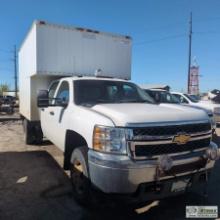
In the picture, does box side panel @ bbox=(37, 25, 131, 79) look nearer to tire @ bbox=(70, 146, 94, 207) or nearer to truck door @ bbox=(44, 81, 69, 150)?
truck door @ bbox=(44, 81, 69, 150)

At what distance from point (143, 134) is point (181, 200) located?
186 centimetres

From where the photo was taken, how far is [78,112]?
451 cm

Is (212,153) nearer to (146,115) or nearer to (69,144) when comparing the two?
(146,115)

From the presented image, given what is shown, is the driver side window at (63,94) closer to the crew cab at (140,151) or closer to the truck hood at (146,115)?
the crew cab at (140,151)

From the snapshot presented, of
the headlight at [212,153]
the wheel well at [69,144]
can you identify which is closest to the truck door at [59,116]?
the wheel well at [69,144]

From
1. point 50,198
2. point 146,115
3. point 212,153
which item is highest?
point 146,115

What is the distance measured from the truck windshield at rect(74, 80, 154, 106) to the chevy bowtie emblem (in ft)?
4.94

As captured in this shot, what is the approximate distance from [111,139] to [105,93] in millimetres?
1903

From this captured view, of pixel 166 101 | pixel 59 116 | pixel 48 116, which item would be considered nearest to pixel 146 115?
pixel 59 116

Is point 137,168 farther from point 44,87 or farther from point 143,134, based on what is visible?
point 44,87

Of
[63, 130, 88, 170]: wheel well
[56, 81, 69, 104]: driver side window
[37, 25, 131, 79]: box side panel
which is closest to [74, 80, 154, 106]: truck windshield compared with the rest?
[56, 81, 69, 104]: driver side window

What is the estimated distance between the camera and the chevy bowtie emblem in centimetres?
377

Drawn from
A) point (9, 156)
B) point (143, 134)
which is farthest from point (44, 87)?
point (143, 134)

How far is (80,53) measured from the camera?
7820mm
